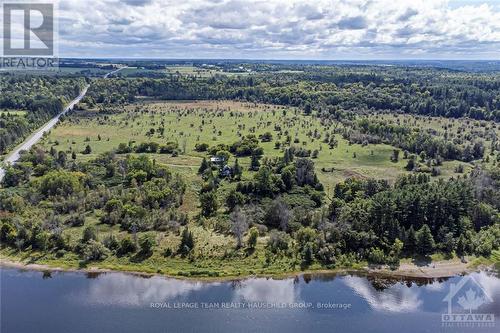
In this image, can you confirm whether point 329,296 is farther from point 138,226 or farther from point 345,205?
point 138,226

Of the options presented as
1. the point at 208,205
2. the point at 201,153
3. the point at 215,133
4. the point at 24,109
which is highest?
the point at 24,109

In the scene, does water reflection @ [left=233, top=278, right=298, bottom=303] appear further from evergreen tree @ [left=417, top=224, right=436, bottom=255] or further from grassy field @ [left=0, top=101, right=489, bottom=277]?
evergreen tree @ [left=417, top=224, right=436, bottom=255]

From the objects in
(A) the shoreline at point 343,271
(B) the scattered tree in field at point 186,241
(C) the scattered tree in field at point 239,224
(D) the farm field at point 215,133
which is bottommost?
(A) the shoreline at point 343,271

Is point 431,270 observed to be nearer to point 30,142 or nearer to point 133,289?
point 133,289

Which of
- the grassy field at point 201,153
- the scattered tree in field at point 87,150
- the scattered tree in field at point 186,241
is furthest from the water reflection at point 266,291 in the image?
the scattered tree in field at point 87,150

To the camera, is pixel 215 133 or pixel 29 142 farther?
pixel 215 133

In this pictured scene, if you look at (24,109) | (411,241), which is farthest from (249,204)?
(24,109)

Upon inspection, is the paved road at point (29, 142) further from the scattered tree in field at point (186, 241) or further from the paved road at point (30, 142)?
the scattered tree in field at point (186, 241)
